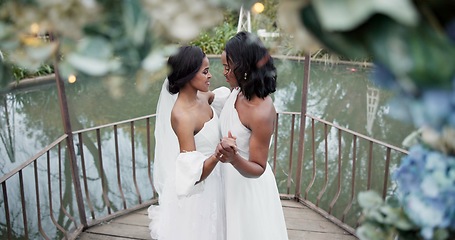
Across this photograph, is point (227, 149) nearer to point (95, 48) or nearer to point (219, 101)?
point (219, 101)

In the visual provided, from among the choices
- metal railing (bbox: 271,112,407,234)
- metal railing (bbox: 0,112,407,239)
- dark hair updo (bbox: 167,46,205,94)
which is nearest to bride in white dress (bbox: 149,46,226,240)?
dark hair updo (bbox: 167,46,205,94)

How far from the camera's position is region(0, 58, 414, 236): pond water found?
5988mm

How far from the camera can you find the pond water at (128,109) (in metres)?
5.99

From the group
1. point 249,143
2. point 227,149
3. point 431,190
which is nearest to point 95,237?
point 249,143

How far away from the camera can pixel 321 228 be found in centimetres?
262

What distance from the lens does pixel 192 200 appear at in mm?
2029

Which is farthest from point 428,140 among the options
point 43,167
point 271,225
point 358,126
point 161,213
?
point 358,126

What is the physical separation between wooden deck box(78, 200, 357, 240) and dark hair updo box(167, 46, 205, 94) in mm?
1169

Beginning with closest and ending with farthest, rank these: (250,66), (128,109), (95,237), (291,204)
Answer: (250,66)
(95,237)
(291,204)
(128,109)

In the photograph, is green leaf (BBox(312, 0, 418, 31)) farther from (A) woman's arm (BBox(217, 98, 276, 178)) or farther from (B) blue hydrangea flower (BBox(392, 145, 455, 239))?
(A) woman's arm (BBox(217, 98, 276, 178))

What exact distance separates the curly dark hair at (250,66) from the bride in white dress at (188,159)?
187 millimetres

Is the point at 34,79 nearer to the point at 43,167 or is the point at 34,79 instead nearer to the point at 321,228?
the point at 43,167

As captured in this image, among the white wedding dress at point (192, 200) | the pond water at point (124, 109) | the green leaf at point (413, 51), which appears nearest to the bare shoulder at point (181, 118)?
the white wedding dress at point (192, 200)

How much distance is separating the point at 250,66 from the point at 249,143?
0.31m
